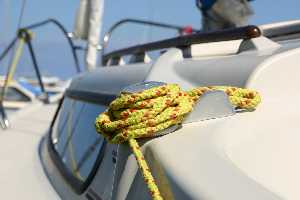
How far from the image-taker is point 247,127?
3.57ft

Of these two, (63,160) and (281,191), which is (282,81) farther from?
(63,160)

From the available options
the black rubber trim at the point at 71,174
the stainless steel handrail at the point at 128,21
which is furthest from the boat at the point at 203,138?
the stainless steel handrail at the point at 128,21

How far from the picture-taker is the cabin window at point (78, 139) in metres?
1.64

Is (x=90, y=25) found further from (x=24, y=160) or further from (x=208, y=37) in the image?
(x=208, y=37)

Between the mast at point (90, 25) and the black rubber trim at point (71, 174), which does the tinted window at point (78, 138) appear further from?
the mast at point (90, 25)

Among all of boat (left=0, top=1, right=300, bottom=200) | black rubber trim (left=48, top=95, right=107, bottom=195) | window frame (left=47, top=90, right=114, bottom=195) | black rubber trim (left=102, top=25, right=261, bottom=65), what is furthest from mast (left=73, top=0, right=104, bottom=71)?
black rubber trim (left=102, top=25, right=261, bottom=65)

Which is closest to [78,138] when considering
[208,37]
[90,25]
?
[208,37]

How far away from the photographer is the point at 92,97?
6.29ft

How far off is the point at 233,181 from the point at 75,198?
0.87 metres

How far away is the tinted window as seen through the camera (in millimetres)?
1657

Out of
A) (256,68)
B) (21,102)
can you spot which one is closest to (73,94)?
(256,68)

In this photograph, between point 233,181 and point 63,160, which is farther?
point 63,160

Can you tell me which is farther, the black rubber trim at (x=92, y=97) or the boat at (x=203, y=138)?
the black rubber trim at (x=92, y=97)

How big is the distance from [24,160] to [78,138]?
0.57 meters
